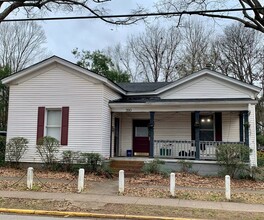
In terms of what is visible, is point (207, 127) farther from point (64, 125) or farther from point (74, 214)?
point (74, 214)

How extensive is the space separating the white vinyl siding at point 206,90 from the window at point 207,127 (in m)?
1.25

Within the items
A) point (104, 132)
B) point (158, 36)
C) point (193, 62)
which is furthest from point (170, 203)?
point (158, 36)

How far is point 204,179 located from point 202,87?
597 cm

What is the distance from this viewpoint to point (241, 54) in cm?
3803

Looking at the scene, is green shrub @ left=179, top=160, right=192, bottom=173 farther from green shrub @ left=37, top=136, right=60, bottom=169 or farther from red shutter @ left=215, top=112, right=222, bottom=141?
green shrub @ left=37, top=136, right=60, bottom=169

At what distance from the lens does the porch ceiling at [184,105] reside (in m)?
16.3

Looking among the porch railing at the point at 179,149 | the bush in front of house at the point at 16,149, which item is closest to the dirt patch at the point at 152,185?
the bush in front of house at the point at 16,149

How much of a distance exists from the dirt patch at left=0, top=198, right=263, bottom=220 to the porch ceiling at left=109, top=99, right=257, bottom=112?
8.25m

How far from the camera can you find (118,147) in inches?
776

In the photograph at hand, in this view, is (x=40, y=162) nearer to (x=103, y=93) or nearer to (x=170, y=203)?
(x=103, y=93)

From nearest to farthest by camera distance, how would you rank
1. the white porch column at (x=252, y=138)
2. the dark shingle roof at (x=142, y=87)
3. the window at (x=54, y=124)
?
1. the white porch column at (x=252, y=138)
2. the window at (x=54, y=124)
3. the dark shingle roof at (x=142, y=87)

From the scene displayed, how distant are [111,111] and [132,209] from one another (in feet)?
31.3

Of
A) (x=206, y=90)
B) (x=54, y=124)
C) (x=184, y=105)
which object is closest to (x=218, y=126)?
(x=206, y=90)

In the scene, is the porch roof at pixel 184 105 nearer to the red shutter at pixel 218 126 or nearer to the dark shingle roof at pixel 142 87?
the red shutter at pixel 218 126
